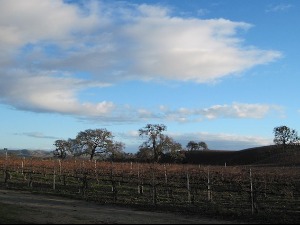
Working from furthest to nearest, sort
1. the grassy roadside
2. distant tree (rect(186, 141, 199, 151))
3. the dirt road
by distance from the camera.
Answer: distant tree (rect(186, 141, 199, 151)) → the dirt road → the grassy roadside

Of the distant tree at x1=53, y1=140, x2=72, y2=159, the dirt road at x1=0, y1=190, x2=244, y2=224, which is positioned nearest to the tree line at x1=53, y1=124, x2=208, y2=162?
the distant tree at x1=53, y1=140, x2=72, y2=159

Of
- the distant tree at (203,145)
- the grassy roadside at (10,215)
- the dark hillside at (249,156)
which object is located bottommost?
the grassy roadside at (10,215)

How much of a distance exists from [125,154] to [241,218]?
249ft

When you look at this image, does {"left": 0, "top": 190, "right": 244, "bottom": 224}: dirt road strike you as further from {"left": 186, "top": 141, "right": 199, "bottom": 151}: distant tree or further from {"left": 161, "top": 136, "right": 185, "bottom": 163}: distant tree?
{"left": 186, "top": 141, "right": 199, "bottom": 151}: distant tree

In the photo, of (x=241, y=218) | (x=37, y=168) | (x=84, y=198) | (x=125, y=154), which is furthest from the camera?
(x=125, y=154)

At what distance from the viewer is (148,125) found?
3174 inches

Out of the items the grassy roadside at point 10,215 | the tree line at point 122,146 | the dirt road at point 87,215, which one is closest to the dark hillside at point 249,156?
the tree line at point 122,146

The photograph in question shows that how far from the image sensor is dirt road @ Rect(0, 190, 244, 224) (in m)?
14.8

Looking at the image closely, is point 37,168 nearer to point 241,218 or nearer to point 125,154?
point 241,218

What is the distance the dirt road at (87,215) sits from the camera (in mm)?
14812

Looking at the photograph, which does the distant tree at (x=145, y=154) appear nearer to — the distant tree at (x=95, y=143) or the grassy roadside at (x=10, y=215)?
the distant tree at (x=95, y=143)

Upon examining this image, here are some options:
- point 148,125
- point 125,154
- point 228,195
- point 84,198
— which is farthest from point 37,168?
point 125,154

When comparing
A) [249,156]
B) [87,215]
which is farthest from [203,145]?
[87,215]

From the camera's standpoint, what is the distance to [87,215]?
54.4 ft
